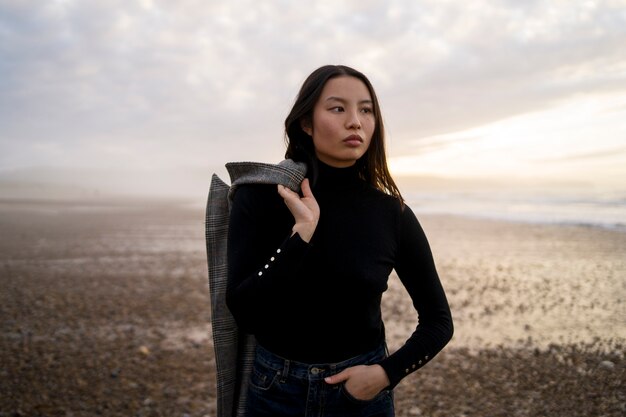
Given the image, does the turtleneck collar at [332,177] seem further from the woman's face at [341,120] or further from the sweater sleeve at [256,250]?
the sweater sleeve at [256,250]

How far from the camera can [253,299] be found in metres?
1.74

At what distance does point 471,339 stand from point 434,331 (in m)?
5.31

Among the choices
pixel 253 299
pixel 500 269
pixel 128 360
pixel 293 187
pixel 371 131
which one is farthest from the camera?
pixel 500 269

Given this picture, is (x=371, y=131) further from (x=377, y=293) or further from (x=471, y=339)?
(x=471, y=339)

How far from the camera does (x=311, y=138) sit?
7.62ft

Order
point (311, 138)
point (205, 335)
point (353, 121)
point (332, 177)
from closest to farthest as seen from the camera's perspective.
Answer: point (353, 121) < point (332, 177) < point (311, 138) < point (205, 335)

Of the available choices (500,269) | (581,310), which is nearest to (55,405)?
(581,310)

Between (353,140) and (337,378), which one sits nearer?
(337,378)

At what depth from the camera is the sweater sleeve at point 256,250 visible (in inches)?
68.1

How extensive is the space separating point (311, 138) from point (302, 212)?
633 mm

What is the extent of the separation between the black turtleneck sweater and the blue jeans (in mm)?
44

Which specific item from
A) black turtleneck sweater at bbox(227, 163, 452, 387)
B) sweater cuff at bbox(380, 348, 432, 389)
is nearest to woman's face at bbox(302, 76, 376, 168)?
black turtleneck sweater at bbox(227, 163, 452, 387)

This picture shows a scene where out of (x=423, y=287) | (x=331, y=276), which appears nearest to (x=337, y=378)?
(x=331, y=276)

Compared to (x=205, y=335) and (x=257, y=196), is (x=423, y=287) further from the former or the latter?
(x=205, y=335)
